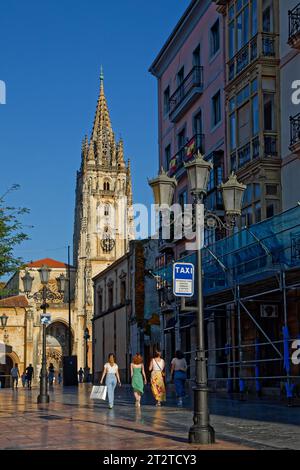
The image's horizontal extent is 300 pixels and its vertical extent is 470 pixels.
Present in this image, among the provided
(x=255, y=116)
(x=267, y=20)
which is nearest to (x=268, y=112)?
(x=255, y=116)

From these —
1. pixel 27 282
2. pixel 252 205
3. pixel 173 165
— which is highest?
pixel 173 165

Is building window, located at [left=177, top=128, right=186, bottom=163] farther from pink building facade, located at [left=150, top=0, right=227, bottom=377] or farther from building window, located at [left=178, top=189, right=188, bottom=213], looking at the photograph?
building window, located at [left=178, top=189, right=188, bottom=213]

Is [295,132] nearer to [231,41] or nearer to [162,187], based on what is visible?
[231,41]

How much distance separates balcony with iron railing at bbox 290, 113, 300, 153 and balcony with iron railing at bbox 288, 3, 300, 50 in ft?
6.84

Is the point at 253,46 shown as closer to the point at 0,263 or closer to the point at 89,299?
the point at 0,263

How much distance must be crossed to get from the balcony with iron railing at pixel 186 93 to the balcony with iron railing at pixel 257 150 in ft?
20.6

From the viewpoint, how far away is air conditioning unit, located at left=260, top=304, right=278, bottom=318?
2320 centimetres

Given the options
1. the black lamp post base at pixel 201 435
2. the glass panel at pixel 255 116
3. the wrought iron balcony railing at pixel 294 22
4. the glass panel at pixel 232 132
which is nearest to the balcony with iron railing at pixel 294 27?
the wrought iron balcony railing at pixel 294 22

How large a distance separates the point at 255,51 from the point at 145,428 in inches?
576

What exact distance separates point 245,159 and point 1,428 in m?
13.5

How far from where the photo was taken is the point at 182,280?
41.0 ft

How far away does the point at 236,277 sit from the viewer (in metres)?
23.0

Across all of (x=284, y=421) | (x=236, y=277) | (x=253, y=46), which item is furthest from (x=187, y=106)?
(x=284, y=421)

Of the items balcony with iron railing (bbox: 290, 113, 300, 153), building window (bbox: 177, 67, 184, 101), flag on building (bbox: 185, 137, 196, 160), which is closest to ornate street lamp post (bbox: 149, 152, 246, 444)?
balcony with iron railing (bbox: 290, 113, 300, 153)
